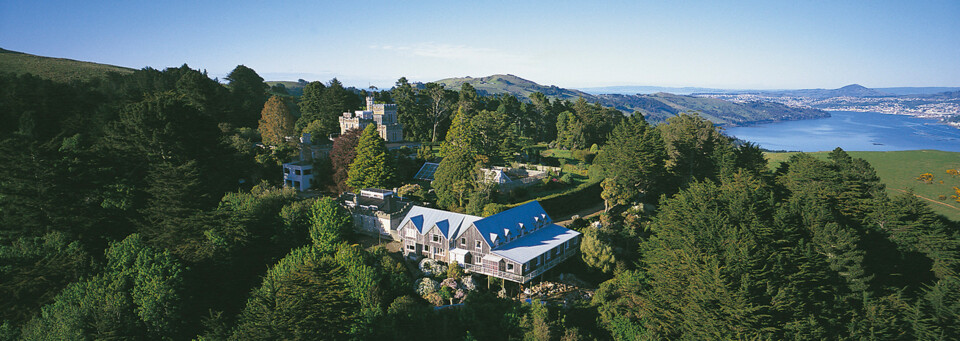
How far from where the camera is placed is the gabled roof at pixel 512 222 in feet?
104

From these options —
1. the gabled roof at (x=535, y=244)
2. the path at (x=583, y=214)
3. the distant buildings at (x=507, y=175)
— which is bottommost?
the path at (x=583, y=214)

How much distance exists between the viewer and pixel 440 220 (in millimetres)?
33688

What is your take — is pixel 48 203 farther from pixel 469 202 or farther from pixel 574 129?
pixel 574 129

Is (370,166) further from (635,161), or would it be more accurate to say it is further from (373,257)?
(635,161)

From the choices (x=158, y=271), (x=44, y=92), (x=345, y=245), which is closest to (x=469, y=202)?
(x=345, y=245)

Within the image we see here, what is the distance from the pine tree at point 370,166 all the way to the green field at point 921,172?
51.6m

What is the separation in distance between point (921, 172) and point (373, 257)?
228ft

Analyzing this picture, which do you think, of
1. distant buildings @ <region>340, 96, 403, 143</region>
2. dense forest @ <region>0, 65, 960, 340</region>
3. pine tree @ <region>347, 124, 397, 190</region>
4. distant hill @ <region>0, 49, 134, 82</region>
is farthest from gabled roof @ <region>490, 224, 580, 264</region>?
distant hill @ <region>0, 49, 134, 82</region>

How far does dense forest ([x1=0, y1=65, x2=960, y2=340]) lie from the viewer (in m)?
24.6

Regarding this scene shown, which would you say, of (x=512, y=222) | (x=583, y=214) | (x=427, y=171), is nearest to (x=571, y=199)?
(x=583, y=214)

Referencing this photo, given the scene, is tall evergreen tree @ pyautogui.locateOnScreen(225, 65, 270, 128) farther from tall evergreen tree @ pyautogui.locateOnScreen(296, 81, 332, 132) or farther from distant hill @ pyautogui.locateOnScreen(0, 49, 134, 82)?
distant hill @ pyautogui.locateOnScreen(0, 49, 134, 82)

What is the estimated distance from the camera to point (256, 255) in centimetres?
3183

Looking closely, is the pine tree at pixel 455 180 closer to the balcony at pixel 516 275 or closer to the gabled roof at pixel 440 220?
the gabled roof at pixel 440 220

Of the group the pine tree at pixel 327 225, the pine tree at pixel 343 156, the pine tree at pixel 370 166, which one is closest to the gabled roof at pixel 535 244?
the pine tree at pixel 327 225
